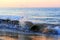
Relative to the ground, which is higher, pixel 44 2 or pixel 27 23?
pixel 44 2

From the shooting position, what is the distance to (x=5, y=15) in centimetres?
127

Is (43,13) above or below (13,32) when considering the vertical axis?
above

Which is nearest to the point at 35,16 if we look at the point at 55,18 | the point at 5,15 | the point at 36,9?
the point at 36,9

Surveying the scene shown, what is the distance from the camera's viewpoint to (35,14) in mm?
1217

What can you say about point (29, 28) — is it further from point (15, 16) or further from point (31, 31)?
point (15, 16)

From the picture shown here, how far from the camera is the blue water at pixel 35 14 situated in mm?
1173

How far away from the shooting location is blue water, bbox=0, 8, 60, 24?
3.85ft

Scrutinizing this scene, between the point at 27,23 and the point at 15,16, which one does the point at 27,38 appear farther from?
the point at 15,16

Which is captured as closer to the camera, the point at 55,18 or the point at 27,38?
the point at 55,18

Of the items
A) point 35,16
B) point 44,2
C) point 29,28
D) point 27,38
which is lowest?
point 27,38

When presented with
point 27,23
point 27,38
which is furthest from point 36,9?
point 27,38

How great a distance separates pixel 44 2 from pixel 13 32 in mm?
458

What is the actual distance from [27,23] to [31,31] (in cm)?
9

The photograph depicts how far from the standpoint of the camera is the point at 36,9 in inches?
47.6
